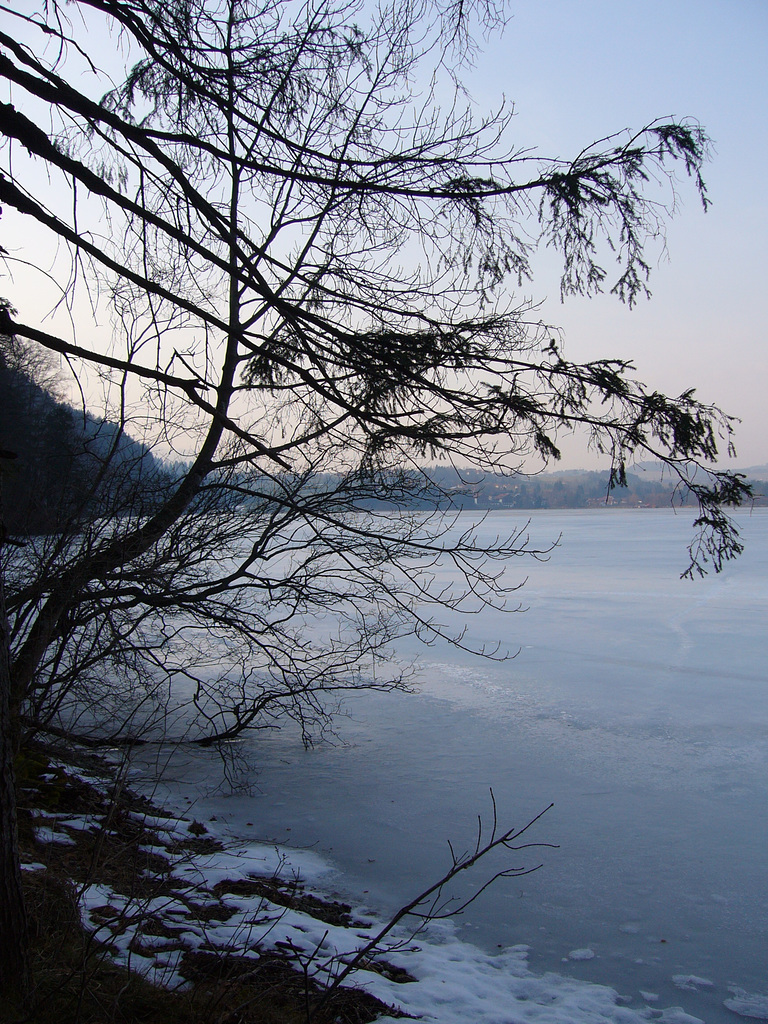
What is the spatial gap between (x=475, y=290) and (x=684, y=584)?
18483 millimetres

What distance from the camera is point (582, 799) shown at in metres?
6.39

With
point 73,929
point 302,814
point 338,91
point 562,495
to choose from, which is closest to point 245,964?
point 73,929

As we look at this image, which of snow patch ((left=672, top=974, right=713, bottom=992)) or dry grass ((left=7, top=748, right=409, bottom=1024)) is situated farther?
snow patch ((left=672, top=974, right=713, bottom=992))

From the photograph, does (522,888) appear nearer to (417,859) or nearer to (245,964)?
(417,859)

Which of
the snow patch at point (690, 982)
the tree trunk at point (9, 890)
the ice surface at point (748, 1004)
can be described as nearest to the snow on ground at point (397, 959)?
the ice surface at point (748, 1004)

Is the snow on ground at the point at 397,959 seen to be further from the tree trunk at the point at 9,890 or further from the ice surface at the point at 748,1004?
the tree trunk at the point at 9,890

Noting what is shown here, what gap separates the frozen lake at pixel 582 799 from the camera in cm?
439

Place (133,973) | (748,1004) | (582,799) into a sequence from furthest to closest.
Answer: (582,799)
(748,1004)
(133,973)

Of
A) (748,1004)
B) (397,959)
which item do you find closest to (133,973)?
(397,959)

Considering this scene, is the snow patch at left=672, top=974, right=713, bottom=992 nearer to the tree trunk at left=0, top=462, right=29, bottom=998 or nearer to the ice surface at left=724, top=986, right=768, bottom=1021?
the ice surface at left=724, top=986, right=768, bottom=1021

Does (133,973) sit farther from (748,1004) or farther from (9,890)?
(748,1004)

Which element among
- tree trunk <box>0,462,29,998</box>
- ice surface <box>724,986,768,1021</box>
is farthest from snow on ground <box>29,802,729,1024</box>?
tree trunk <box>0,462,29,998</box>

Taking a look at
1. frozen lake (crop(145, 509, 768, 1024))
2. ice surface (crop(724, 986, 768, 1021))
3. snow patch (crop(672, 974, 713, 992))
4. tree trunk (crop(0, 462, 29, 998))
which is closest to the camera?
tree trunk (crop(0, 462, 29, 998))

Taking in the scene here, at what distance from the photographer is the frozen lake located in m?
4.39
